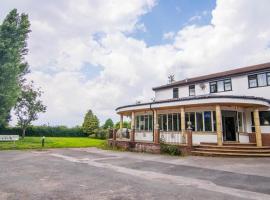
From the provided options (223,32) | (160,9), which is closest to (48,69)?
(160,9)

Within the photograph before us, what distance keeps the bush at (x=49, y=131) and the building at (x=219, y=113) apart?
23997 mm

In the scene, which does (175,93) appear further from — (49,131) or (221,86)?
(49,131)

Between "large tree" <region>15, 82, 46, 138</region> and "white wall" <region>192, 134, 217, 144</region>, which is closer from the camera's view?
"white wall" <region>192, 134, 217, 144</region>

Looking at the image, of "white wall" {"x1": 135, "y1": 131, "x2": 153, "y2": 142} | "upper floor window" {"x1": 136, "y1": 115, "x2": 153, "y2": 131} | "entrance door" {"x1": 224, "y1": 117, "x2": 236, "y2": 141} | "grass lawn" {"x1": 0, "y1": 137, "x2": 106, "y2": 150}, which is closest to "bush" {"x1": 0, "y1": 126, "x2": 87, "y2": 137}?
"grass lawn" {"x1": 0, "y1": 137, "x2": 106, "y2": 150}

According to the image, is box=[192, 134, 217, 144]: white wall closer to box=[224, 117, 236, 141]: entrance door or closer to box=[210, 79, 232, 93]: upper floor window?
box=[224, 117, 236, 141]: entrance door

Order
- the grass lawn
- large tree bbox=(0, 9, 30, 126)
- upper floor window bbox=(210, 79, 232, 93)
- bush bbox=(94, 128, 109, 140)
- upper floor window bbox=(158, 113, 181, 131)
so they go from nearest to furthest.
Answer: upper floor window bbox=(158, 113, 181, 131) → upper floor window bbox=(210, 79, 232, 93) → the grass lawn → large tree bbox=(0, 9, 30, 126) → bush bbox=(94, 128, 109, 140)

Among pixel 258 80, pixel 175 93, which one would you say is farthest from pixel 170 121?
pixel 258 80

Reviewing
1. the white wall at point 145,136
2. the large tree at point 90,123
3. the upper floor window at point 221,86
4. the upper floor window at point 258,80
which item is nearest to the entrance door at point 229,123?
the upper floor window at point 258,80

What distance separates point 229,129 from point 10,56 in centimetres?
2429

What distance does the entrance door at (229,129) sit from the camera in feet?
61.6

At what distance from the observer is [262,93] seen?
19188 mm

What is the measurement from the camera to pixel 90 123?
149 feet

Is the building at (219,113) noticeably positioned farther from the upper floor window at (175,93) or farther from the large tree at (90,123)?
the large tree at (90,123)

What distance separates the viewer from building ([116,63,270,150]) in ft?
54.6
